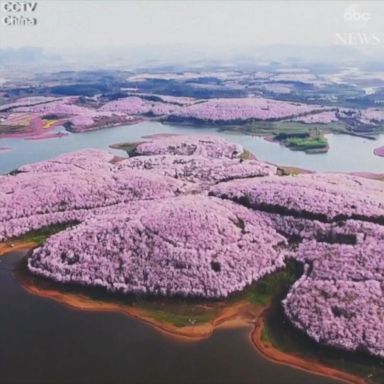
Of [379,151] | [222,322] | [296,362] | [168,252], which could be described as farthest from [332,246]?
[379,151]

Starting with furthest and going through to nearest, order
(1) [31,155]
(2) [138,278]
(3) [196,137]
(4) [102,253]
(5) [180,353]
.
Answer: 1. (3) [196,137]
2. (1) [31,155]
3. (4) [102,253]
4. (2) [138,278]
5. (5) [180,353]

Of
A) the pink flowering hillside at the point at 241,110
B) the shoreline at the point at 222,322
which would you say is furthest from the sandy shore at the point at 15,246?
the pink flowering hillside at the point at 241,110

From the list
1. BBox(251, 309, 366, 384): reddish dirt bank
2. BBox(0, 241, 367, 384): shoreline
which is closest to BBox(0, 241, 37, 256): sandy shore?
BBox(0, 241, 367, 384): shoreline

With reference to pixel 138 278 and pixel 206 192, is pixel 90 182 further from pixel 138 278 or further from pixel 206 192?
pixel 138 278

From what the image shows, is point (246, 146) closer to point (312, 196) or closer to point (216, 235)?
point (312, 196)

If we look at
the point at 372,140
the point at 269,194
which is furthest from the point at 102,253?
the point at 372,140

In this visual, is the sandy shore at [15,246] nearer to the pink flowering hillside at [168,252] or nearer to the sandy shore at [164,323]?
the pink flowering hillside at [168,252]

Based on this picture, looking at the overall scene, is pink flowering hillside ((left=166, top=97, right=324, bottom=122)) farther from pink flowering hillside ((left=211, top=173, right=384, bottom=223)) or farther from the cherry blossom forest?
pink flowering hillside ((left=211, top=173, right=384, bottom=223))
